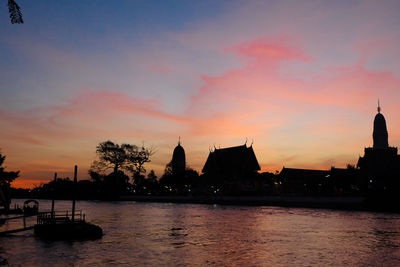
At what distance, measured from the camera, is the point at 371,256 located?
21.7 m

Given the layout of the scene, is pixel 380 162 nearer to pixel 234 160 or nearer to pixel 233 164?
pixel 234 160

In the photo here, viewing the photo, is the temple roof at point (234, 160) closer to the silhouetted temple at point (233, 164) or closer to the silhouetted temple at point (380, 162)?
the silhouetted temple at point (233, 164)

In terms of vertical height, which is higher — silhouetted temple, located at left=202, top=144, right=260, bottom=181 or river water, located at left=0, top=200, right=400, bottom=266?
silhouetted temple, located at left=202, top=144, right=260, bottom=181

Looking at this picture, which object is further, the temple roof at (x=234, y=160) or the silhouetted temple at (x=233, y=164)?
the temple roof at (x=234, y=160)

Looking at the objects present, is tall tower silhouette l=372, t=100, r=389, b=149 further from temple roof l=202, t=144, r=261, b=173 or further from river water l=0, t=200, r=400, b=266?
river water l=0, t=200, r=400, b=266

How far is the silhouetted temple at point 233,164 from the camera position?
129m


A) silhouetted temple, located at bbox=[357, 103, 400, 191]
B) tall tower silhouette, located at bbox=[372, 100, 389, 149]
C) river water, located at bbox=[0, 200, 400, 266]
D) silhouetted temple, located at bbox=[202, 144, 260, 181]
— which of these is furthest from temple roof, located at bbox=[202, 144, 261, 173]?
river water, located at bbox=[0, 200, 400, 266]

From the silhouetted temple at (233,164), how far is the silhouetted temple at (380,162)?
34370 millimetres

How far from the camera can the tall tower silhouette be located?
151375 mm

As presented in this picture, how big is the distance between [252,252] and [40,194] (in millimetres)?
195465

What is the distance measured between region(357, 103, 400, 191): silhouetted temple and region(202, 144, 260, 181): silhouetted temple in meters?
34.4

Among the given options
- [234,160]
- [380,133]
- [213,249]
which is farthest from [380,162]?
[213,249]

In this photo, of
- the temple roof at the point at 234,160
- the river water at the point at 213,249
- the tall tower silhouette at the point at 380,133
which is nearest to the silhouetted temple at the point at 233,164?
the temple roof at the point at 234,160

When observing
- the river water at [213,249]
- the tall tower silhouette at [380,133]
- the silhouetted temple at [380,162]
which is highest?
the tall tower silhouette at [380,133]
